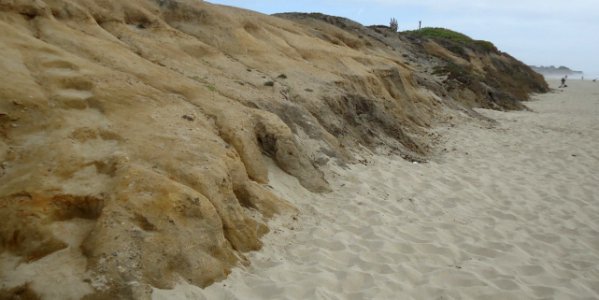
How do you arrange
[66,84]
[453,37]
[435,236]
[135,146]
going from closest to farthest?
[135,146], [66,84], [435,236], [453,37]

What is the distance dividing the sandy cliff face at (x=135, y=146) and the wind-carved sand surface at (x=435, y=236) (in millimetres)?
373

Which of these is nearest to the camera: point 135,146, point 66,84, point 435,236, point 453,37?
point 135,146

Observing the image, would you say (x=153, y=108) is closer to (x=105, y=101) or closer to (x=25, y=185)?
(x=105, y=101)

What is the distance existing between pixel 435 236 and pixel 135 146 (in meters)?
3.75

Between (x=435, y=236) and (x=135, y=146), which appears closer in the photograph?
(x=135, y=146)

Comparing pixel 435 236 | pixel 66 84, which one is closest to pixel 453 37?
pixel 435 236

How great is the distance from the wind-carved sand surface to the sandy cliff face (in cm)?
37

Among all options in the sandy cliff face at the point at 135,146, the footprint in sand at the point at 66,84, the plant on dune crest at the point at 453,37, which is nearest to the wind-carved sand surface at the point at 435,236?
the sandy cliff face at the point at 135,146

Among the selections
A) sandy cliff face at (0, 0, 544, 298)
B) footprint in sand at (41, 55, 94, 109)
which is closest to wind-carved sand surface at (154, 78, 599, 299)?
sandy cliff face at (0, 0, 544, 298)

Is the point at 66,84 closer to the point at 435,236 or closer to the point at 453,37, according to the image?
the point at 435,236

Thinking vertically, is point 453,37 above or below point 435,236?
above

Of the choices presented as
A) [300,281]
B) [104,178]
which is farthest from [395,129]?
[104,178]

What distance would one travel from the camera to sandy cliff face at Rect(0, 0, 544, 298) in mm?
3824

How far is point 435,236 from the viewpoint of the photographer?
230 inches
